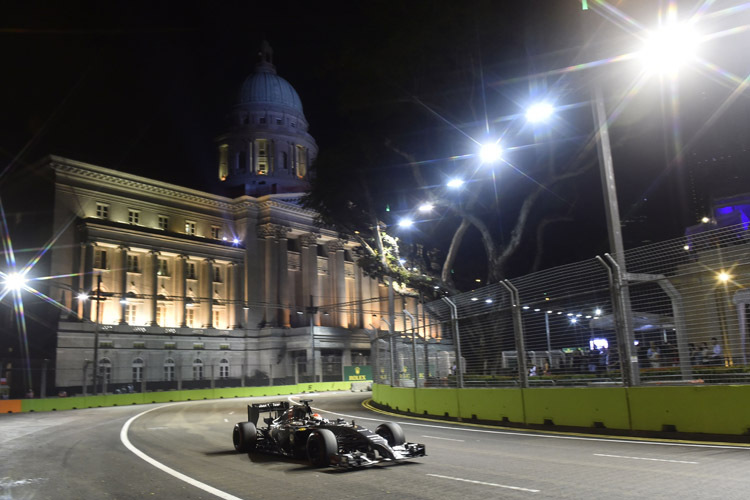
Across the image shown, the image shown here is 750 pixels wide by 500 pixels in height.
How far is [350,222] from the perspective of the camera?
32469mm

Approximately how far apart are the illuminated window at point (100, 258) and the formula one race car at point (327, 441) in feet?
171

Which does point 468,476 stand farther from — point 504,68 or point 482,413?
point 504,68

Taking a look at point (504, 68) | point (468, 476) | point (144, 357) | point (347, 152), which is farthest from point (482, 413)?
point (144, 357)

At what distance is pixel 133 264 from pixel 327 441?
5723 cm

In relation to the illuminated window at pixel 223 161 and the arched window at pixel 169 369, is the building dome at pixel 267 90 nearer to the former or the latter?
the illuminated window at pixel 223 161

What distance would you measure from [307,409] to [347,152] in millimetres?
19091

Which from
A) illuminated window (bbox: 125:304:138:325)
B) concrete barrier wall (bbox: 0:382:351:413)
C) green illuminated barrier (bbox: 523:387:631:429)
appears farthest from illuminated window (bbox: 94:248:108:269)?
green illuminated barrier (bbox: 523:387:631:429)

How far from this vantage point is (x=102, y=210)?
200 feet

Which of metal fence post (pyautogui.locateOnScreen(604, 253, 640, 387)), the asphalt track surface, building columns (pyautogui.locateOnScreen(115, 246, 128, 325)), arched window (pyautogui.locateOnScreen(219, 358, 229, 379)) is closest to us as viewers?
the asphalt track surface

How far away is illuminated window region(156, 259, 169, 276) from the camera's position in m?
63.7

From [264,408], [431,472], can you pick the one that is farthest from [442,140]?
[431,472]

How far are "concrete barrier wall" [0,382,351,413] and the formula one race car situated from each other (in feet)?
93.9

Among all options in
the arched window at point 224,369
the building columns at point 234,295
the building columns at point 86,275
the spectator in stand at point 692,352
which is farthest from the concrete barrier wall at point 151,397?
the spectator in stand at point 692,352

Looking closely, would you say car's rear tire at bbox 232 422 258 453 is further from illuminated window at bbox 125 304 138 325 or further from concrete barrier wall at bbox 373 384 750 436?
illuminated window at bbox 125 304 138 325
